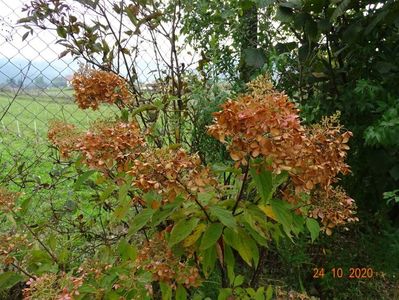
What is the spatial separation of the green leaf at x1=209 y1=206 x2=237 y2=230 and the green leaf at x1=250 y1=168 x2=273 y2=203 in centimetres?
9

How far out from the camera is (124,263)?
1467mm

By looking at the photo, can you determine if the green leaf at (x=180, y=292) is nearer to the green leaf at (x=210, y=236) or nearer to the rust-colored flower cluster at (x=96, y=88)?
the green leaf at (x=210, y=236)

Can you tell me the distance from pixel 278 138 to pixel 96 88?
0.85m

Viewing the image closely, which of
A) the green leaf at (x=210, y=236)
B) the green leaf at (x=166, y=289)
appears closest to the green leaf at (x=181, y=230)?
the green leaf at (x=210, y=236)

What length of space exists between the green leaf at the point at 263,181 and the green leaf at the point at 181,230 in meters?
0.21

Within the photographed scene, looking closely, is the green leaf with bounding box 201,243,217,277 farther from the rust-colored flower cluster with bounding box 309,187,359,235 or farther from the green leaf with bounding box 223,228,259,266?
the rust-colored flower cluster with bounding box 309,187,359,235

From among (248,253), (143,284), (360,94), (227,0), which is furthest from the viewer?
(227,0)

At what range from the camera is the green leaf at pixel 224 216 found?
1.14 metres

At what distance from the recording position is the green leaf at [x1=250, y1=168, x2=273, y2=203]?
111 cm

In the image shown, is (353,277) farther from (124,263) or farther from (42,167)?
(42,167)

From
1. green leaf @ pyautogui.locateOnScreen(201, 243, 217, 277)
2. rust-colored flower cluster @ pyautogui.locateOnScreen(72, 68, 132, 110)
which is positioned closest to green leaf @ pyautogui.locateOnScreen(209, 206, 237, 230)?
green leaf @ pyautogui.locateOnScreen(201, 243, 217, 277)

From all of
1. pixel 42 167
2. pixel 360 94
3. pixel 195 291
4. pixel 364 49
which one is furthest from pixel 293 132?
pixel 42 167

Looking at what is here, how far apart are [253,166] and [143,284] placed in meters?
0.55

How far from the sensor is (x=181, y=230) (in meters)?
1.22
